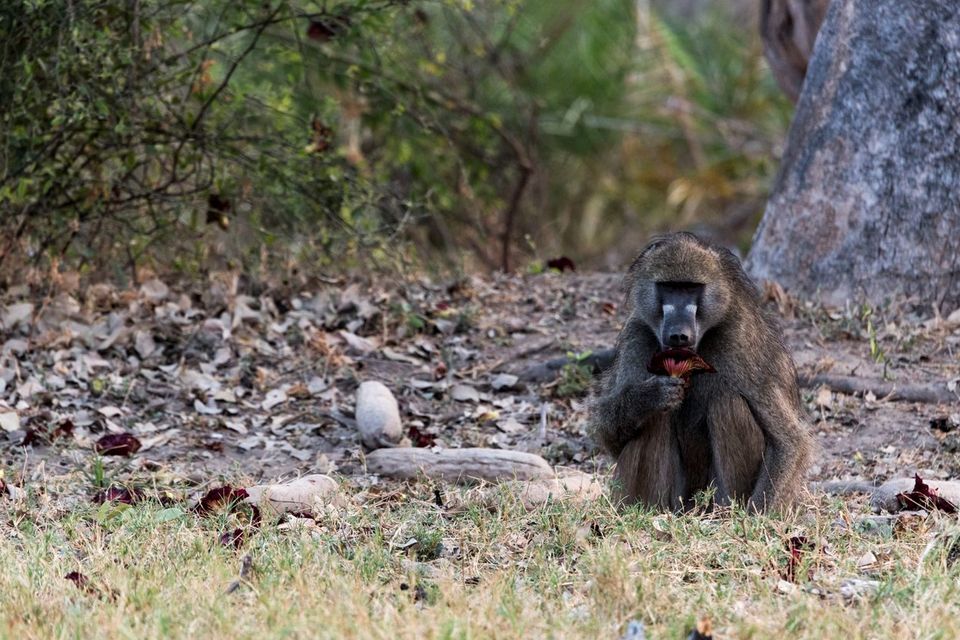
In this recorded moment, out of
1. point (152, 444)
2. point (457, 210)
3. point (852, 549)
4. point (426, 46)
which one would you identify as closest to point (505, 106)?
point (457, 210)

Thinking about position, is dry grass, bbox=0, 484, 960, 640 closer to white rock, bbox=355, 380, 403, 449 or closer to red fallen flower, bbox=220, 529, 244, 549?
red fallen flower, bbox=220, 529, 244, 549

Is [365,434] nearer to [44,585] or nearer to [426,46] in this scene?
[44,585]

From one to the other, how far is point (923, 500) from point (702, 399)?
0.86 metres

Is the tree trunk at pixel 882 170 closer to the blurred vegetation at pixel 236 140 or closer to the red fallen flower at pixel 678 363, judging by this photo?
the blurred vegetation at pixel 236 140

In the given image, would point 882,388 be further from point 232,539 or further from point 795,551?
point 232,539

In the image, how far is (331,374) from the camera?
269 inches

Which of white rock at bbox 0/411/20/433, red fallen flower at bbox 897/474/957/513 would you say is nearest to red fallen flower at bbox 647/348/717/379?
red fallen flower at bbox 897/474/957/513

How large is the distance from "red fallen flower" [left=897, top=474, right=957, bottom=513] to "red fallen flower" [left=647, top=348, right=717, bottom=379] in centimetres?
85

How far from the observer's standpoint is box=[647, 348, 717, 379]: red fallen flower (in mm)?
4719

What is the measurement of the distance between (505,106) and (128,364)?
6249 mm

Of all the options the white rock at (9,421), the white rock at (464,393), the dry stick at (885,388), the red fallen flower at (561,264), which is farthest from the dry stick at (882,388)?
the white rock at (9,421)

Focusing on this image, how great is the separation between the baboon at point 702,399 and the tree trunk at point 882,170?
7.40 feet

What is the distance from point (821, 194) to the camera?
727cm

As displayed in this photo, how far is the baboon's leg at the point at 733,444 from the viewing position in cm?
488
